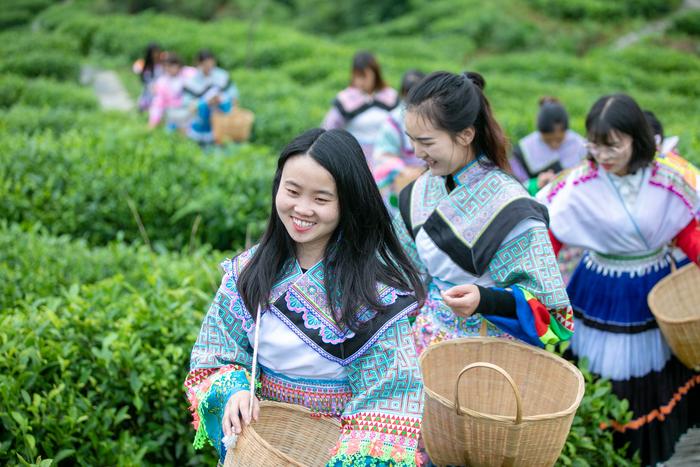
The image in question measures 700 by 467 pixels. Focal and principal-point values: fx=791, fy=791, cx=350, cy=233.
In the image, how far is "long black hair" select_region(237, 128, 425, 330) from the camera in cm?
212

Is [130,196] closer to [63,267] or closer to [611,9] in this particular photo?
[63,267]

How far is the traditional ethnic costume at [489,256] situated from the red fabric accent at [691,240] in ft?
3.25

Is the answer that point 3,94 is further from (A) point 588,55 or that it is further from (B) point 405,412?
(A) point 588,55

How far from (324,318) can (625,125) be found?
5.71 ft

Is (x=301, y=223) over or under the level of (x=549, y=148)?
over

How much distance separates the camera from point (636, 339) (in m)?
3.50

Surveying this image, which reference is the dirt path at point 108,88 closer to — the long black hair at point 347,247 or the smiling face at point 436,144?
the smiling face at point 436,144

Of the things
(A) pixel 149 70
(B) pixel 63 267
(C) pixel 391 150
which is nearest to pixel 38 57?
(A) pixel 149 70

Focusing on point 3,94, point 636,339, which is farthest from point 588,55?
point 636,339

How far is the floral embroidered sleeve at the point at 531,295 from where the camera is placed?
2570 millimetres

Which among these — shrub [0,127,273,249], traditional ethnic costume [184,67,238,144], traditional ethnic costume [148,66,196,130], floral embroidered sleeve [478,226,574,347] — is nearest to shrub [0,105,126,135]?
traditional ethnic costume [148,66,196,130]

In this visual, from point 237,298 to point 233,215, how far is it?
365 centimetres

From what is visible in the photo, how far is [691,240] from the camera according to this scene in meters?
3.36

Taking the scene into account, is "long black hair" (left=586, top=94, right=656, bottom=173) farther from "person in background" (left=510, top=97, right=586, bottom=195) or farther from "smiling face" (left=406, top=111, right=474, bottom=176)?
"person in background" (left=510, top=97, right=586, bottom=195)
